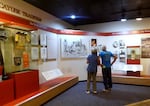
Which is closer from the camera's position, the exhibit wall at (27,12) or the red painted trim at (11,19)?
the red painted trim at (11,19)

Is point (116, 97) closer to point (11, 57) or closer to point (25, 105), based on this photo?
point (25, 105)

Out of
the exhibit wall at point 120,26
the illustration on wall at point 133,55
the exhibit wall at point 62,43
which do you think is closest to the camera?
the exhibit wall at point 62,43

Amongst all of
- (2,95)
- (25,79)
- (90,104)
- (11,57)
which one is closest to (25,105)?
(2,95)

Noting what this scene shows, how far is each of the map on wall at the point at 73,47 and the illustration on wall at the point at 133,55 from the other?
2159mm

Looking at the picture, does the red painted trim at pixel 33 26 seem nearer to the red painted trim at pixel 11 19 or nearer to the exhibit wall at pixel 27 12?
the red painted trim at pixel 11 19

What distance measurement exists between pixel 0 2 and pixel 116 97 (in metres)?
4.38

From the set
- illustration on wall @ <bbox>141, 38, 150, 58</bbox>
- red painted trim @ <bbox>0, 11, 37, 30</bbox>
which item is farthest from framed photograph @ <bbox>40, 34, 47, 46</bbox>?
illustration on wall @ <bbox>141, 38, 150, 58</bbox>

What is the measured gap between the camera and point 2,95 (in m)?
3.49

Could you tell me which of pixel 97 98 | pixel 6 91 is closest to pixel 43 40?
pixel 6 91

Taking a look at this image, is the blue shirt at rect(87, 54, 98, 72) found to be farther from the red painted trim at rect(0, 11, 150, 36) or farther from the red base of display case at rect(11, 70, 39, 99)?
the red painted trim at rect(0, 11, 150, 36)

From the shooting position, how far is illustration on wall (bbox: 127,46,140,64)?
25.0ft

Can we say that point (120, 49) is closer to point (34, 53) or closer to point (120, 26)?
point (120, 26)

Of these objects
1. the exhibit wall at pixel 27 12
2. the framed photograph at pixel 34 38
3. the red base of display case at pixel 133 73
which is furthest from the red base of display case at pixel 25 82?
the red base of display case at pixel 133 73

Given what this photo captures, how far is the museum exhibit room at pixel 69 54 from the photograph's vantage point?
13.6 ft
